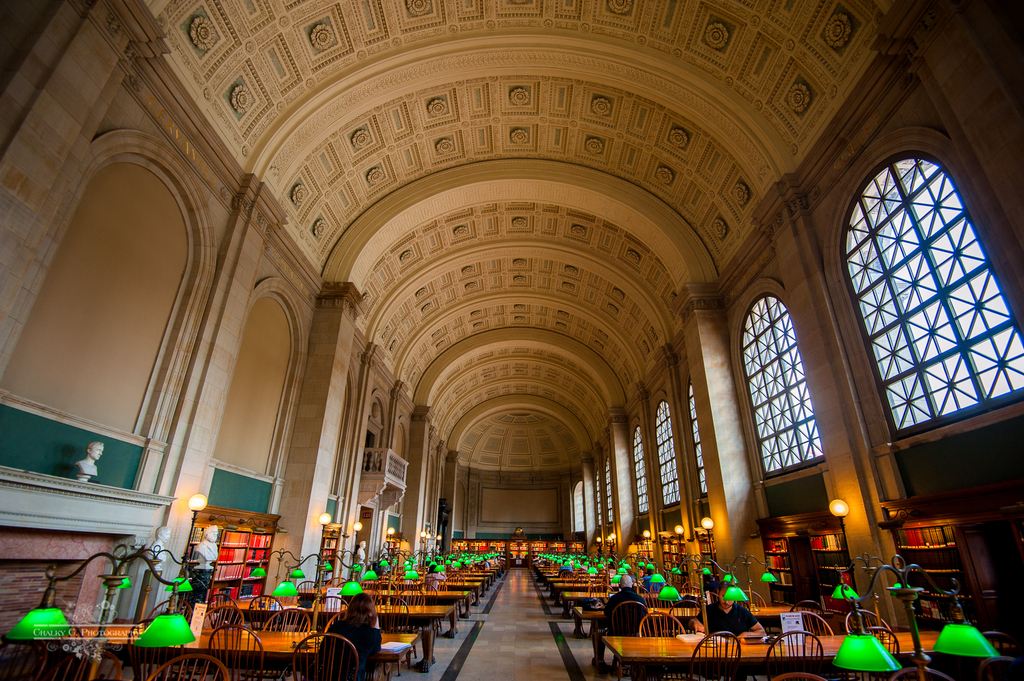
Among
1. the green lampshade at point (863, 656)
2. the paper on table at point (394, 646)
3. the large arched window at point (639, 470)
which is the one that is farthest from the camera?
the large arched window at point (639, 470)

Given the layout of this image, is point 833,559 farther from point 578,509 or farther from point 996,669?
point 578,509

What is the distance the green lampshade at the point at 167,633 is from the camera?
2.52 meters

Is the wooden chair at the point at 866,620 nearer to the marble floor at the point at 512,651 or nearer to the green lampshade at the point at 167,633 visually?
the marble floor at the point at 512,651

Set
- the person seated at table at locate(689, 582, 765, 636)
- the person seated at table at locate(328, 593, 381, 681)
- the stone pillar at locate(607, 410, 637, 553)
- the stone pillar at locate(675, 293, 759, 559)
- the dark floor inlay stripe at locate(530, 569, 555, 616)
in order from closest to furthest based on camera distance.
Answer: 1. the person seated at table at locate(328, 593, 381, 681)
2. the person seated at table at locate(689, 582, 765, 636)
3. the stone pillar at locate(675, 293, 759, 559)
4. the dark floor inlay stripe at locate(530, 569, 555, 616)
5. the stone pillar at locate(607, 410, 637, 553)

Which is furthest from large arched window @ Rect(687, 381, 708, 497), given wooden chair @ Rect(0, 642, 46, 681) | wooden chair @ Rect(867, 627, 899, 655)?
wooden chair @ Rect(0, 642, 46, 681)

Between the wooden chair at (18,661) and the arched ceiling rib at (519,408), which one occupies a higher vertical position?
the arched ceiling rib at (519,408)

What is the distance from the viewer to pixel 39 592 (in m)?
6.36

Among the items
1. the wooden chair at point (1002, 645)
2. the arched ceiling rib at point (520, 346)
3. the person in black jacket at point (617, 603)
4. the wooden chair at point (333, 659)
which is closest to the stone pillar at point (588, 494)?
the arched ceiling rib at point (520, 346)

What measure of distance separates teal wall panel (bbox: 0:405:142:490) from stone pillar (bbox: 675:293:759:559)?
1322 centimetres

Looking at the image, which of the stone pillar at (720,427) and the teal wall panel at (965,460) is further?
the stone pillar at (720,427)

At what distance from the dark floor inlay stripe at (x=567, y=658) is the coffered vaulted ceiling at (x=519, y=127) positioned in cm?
1088

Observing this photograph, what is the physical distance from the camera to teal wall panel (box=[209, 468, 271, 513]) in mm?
10258

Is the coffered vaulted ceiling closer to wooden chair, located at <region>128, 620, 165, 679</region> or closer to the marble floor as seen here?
wooden chair, located at <region>128, 620, 165, 679</region>

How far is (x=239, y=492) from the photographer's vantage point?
11.1 metres
